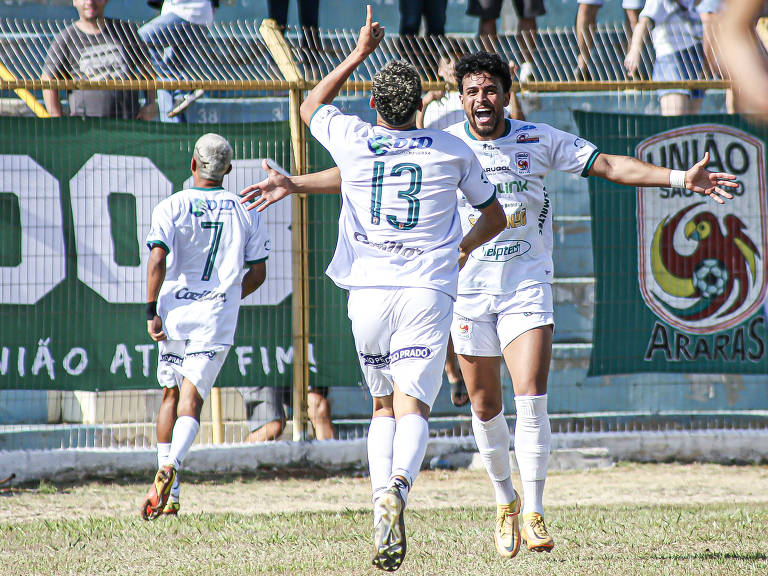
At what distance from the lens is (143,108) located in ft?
29.7

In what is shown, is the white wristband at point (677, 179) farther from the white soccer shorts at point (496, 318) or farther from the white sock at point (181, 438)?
the white sock at point (181, 438)

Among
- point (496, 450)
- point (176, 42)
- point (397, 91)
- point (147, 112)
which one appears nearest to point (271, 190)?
point (397, 91)

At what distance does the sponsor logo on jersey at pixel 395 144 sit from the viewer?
4.76 meters

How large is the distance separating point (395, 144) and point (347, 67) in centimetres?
45

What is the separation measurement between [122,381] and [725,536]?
4921mm

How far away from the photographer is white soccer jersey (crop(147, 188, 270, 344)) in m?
6.95

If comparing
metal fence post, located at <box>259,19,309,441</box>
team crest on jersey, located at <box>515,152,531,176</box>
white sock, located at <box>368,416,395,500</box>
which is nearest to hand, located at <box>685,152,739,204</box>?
team crest on jersey, located at <box>515,152,531,176</box>

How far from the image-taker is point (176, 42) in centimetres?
909

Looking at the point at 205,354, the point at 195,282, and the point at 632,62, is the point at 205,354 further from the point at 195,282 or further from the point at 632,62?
the point at 632,62

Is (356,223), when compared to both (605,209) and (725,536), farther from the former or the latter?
(605,209)

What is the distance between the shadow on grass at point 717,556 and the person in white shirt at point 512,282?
714 mm

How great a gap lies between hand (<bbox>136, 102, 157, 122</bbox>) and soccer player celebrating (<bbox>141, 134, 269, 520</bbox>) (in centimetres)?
210

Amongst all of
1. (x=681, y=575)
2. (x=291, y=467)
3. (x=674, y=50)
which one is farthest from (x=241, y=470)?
(x=674, y=50)

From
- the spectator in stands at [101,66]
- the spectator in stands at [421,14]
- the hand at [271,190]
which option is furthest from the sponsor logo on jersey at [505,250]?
the spectator in stands at [421,14]
